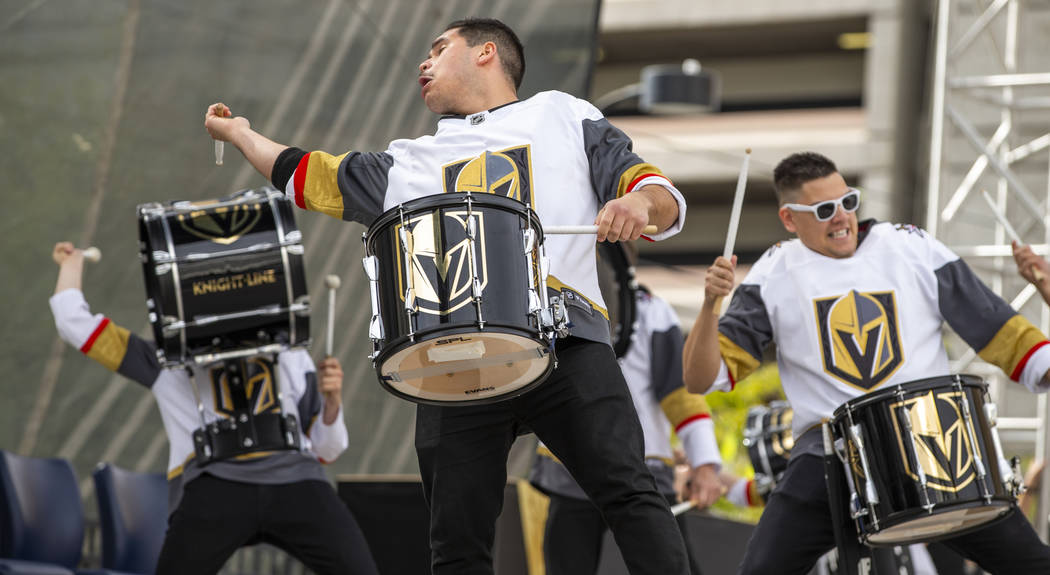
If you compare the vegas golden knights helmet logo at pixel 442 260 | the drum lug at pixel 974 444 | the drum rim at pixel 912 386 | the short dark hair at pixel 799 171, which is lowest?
the drum lug at pixel 974 444

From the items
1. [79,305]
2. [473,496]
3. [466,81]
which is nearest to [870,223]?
[466,81]

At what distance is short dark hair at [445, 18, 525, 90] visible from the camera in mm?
3838

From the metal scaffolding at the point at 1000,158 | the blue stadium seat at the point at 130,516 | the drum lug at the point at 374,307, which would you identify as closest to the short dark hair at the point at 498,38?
the drum lug at the point at 374,307

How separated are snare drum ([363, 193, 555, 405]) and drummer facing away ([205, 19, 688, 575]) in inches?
7.6

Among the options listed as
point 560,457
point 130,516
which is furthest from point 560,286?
point 130,516

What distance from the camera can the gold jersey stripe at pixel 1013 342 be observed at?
4.57 meters

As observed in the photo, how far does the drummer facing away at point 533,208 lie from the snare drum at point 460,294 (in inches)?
7.6

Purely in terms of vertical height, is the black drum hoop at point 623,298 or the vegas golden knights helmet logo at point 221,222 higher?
the vegas golden knights helmet logo at point 221,222

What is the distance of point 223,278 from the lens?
5156mm

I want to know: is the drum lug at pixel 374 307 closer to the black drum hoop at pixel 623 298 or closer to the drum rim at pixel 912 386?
the drum rim at pixel 912 386

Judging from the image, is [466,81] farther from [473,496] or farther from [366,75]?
[366,75]

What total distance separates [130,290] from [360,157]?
13.7ft

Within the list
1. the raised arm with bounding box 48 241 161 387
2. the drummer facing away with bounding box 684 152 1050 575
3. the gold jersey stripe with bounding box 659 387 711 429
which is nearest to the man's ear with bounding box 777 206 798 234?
the drummer facing away with bounding box 684 152 1050 575

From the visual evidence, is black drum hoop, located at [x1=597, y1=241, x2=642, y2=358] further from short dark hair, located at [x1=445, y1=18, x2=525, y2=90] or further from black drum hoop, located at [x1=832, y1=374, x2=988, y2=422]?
short dark hair, located at [x1=445, y1=18, x2=525, y2=90]
